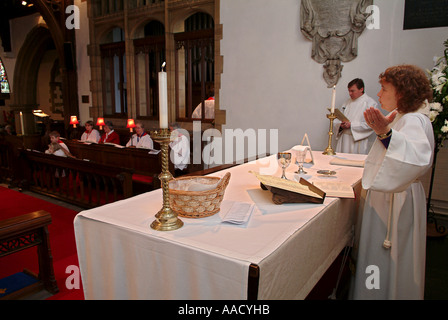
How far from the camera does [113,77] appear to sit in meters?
9.42

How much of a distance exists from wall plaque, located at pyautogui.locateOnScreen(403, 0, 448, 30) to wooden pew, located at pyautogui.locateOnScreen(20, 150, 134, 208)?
4508 millimetres

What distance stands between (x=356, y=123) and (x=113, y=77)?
6.96m

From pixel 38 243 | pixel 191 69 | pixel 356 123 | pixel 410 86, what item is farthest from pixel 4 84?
pixel 410 86

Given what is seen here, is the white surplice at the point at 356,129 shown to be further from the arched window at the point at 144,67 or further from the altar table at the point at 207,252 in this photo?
the arched window at the point at 144,67

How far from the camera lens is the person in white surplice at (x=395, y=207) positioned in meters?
1.81

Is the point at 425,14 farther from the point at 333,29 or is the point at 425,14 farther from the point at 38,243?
the point at 38,243

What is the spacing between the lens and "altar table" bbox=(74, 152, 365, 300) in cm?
117

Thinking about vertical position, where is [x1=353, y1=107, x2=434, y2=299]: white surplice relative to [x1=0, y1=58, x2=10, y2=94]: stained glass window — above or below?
below

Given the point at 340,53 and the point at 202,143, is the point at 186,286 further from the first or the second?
the point at 202,143

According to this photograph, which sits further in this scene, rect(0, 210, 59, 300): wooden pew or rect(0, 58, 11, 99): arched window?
rect(0, 58, 11, 99): arched window

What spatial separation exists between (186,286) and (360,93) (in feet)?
15.3

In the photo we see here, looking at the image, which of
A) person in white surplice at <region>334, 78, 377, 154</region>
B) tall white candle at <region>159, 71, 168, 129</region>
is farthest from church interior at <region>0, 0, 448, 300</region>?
person in white surplice at <region>334, 78, 377, 154</region>

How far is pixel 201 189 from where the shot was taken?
1.56 metres

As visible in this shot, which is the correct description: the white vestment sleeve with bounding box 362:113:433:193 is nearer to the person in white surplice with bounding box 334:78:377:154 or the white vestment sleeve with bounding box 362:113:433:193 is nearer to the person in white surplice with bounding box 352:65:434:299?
the person in white surplice with bounding box 352:65:434:299
